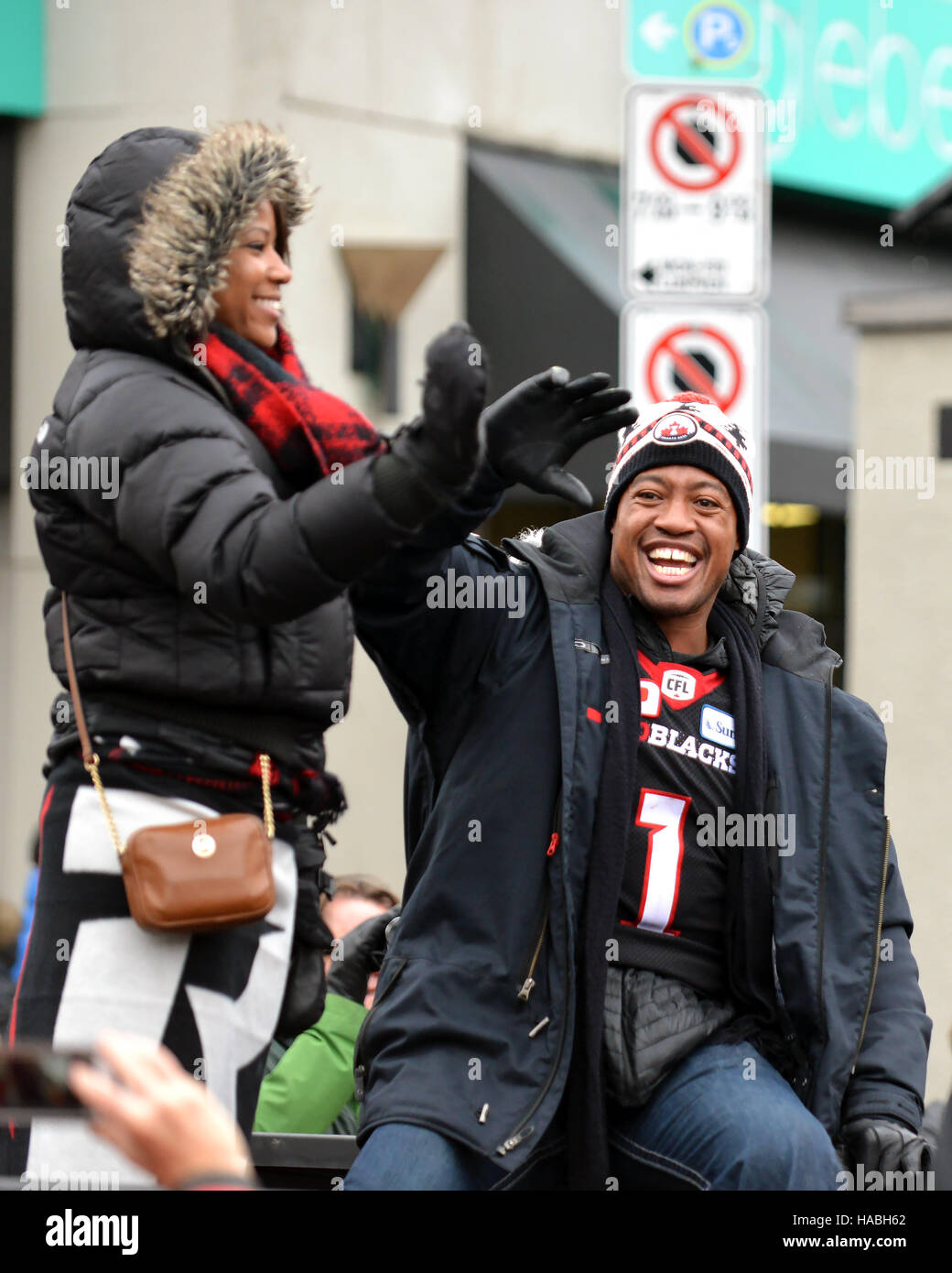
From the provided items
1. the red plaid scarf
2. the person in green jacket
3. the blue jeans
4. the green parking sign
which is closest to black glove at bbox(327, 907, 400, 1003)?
the person in green jacket

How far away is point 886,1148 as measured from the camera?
12.2ft

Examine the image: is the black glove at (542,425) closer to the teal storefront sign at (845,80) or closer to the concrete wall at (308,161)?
the concrete wall at (308,161)

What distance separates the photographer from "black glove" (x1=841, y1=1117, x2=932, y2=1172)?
369 centimetres

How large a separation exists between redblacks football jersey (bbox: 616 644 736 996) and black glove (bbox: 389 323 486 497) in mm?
957

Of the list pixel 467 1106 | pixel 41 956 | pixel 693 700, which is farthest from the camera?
pixel 693 700

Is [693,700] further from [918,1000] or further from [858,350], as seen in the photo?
[858,350]

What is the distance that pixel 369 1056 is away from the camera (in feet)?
12.0

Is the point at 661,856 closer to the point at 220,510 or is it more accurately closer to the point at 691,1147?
the point at 691,1147

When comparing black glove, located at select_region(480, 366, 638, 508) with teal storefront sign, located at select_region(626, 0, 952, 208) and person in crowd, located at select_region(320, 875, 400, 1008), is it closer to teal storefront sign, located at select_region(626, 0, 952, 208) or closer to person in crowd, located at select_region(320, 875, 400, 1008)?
person in crowd, located at select_region(320, 875, 400, 1008)

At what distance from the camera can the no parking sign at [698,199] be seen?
6395 millimetres

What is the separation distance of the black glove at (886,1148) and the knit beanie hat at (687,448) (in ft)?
3.74
